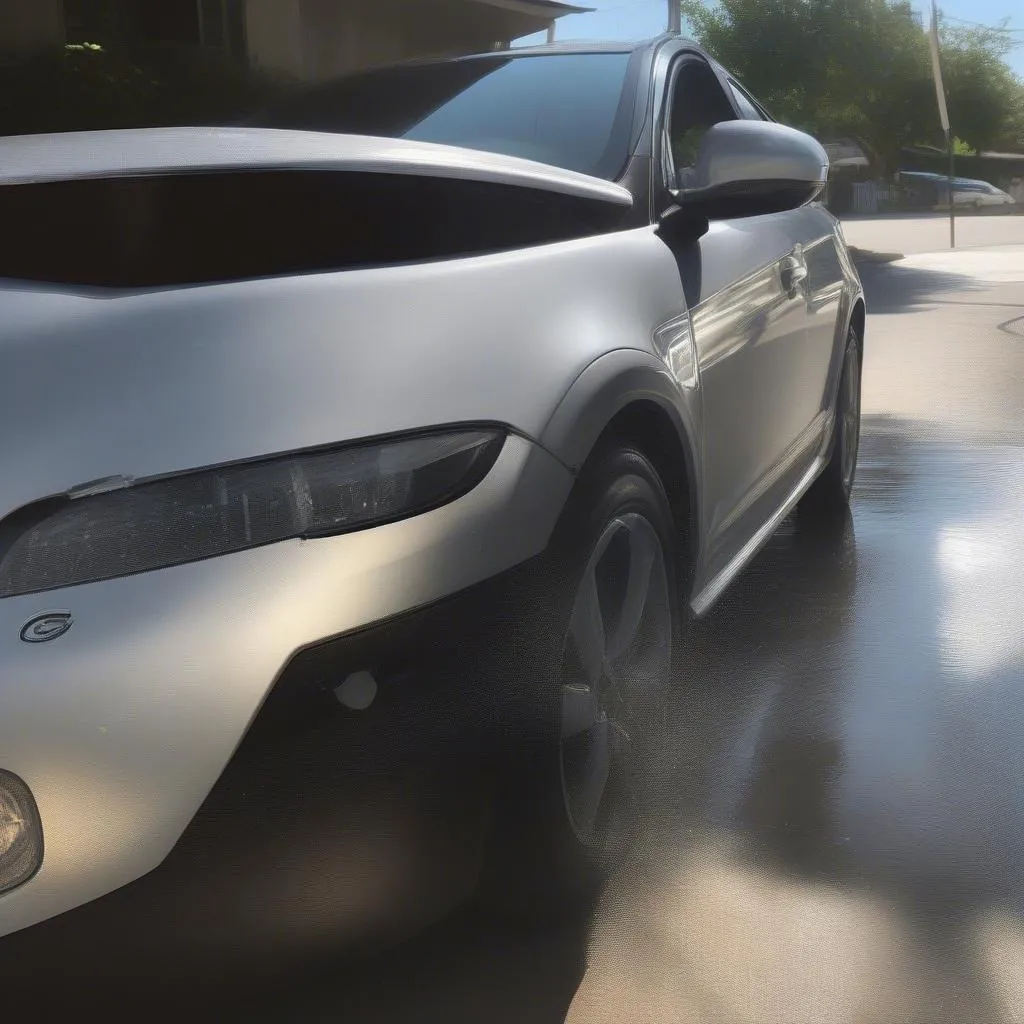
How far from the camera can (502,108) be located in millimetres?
3240

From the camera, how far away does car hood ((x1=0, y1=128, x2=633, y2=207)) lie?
84.0 inches

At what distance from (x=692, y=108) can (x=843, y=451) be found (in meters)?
1.62

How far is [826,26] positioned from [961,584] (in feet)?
102

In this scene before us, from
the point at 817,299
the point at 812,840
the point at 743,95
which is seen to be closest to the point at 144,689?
the point at 812,840

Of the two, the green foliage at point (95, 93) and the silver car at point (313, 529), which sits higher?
the silver car at point (313, 529)

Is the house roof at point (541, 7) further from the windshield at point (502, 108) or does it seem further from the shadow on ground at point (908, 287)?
the windshield at point (502, 108)

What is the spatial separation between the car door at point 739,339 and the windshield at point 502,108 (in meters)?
0.13

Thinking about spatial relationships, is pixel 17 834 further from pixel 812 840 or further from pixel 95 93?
pixel 95 93

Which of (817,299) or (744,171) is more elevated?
(744,171)

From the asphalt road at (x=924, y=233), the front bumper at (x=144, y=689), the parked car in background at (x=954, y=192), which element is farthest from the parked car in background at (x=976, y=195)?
the front bumper at (x=144, y=689)

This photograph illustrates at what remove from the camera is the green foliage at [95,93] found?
13.2 meters

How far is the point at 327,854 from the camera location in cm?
164

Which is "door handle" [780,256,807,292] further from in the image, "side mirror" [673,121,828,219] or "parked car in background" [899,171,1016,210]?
"parked car in background" [899,171,1016,210]

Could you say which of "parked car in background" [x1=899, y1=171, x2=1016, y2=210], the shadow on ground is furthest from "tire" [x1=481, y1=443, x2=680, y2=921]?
"parked car in background" [x1=899, y1=171, x2=1016, y2=210]
